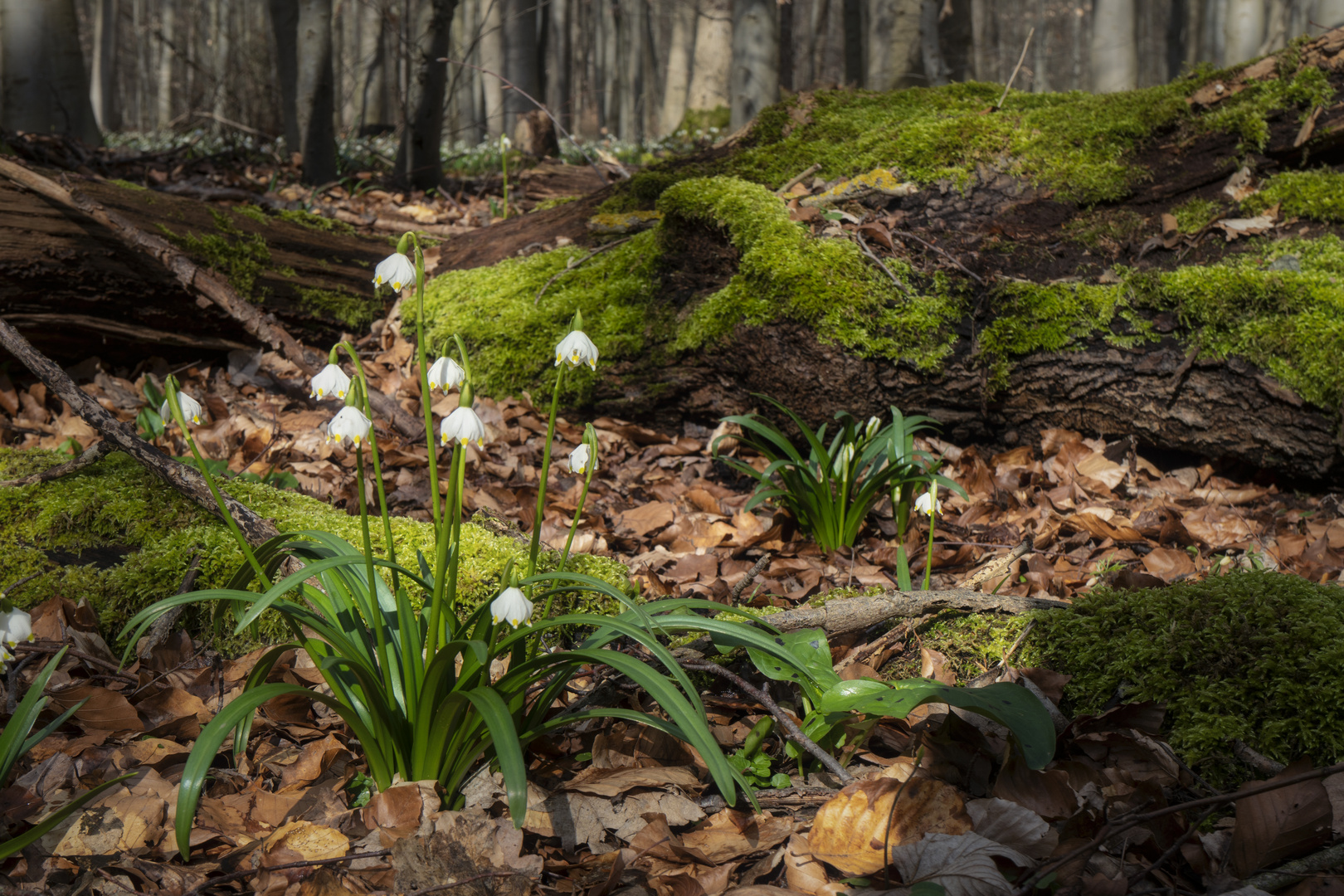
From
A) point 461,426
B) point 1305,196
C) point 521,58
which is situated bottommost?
point 461,426

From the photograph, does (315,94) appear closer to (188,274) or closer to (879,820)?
(188,274)

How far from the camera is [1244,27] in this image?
520 inches

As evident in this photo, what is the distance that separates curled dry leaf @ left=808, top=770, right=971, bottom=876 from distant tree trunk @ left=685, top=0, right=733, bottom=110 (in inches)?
553

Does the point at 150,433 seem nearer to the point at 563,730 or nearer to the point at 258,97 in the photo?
the point at 563,730

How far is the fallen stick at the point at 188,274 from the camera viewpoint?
3.84 metres

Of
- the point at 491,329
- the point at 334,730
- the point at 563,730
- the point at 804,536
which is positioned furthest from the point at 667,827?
the point at 491,329

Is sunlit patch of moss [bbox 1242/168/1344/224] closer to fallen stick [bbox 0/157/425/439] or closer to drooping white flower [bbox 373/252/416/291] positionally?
drooping white flower [bbox 373/252/416/291]

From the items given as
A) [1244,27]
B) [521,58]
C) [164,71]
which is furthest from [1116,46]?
[164,71]

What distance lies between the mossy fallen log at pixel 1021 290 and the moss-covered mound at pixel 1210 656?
1725mm

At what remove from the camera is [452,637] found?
58.6 inches

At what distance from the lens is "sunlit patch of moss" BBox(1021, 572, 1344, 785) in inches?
60.4

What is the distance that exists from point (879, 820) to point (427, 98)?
24.5 feet

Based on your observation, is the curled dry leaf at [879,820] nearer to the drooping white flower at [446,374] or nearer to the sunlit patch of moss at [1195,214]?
the drooping white flower at [446,374]

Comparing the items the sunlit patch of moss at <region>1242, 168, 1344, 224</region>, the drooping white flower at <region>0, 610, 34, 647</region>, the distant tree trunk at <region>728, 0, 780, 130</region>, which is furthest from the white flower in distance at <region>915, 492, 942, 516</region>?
the distant tree trunk at <region>728, 0, 780, 130</region>
